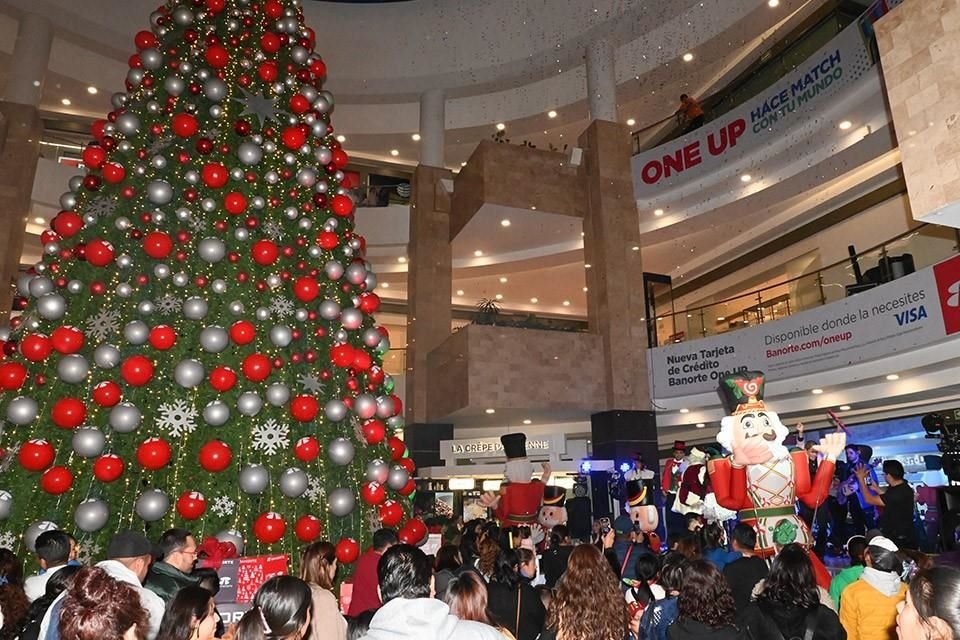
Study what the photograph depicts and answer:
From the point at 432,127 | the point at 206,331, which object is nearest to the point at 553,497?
the point at 206,331

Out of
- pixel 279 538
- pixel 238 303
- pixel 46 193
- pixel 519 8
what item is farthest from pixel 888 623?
pixel 46 193

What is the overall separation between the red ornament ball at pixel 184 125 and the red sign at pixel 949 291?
345 inches

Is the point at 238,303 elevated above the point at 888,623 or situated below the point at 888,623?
above

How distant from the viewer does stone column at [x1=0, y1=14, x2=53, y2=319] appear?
41.1 feet

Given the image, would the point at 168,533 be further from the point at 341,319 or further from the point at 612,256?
the point at 612,256

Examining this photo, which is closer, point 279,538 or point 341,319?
point 279,538

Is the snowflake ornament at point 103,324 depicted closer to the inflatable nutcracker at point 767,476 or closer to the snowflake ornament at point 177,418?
the snowflake ornament at point 177,418

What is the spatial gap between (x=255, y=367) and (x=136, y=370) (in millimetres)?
703

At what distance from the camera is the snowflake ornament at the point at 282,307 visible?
188 inches

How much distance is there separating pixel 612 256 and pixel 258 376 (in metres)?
9.83

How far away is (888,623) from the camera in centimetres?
325

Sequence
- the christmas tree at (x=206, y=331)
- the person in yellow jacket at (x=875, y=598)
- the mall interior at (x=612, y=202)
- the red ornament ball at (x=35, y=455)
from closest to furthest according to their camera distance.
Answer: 1. the person in yellow jacket at (x=875, y=598)
2. the red ornament ball at (x=35, y=455)
3. the christmas tree at (x=206, y=331)
4. the mall interior at (x=612, y=202)

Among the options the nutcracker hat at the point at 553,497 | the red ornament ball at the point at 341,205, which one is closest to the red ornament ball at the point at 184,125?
the red ornament ball at the point at 341,205

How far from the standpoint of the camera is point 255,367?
4.45 m
